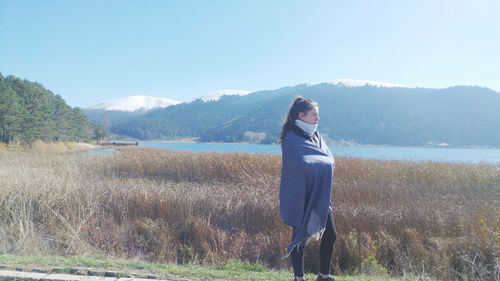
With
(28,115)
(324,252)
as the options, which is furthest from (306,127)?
(28,115)

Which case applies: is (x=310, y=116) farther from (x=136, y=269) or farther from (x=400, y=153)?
(x=400, y=153)

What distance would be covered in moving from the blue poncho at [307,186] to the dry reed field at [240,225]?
88.2 inches

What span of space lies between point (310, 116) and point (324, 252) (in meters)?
1.33

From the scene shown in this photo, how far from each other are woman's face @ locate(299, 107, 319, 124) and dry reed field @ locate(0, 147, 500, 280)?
2778 mm

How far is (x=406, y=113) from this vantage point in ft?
452

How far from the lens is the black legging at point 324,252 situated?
9.29ft

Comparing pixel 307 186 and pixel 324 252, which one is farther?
pixel 324 252

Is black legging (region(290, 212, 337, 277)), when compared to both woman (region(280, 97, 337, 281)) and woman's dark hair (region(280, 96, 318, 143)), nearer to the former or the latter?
woman (region(280, 97, 337, 281))

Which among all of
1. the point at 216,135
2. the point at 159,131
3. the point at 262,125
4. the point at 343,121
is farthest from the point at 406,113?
the point at 159,131

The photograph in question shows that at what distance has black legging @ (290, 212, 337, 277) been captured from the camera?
283 cm

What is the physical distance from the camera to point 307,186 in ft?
8.95

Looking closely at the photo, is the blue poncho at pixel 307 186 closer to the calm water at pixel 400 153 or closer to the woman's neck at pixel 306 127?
the woman's neck at pixel 306 127

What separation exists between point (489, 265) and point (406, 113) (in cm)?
15077

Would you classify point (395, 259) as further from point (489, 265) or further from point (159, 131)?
point (159, 131)
